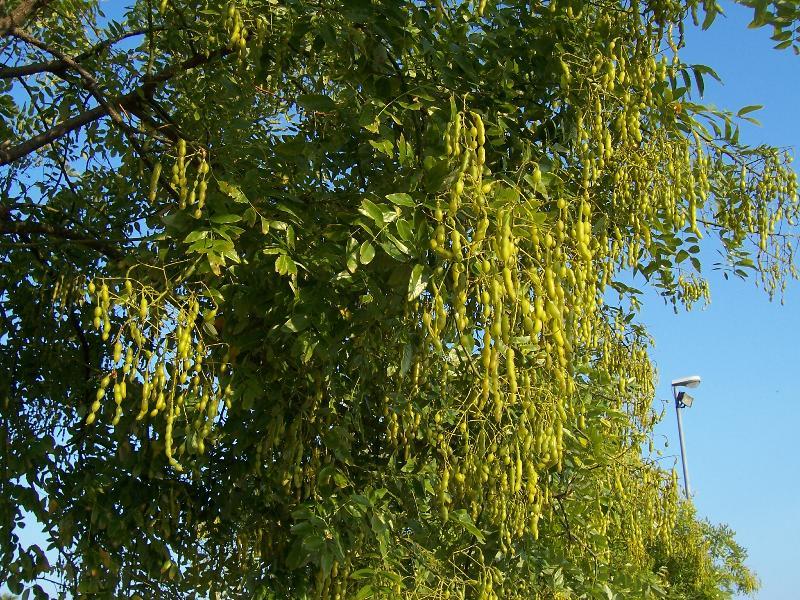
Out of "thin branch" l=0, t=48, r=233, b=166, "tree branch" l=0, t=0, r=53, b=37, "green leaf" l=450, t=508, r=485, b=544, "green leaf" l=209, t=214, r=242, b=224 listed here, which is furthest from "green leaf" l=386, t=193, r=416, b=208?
"tree branch" l=0, t=0, r=53, b=37

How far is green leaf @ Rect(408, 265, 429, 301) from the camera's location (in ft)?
7.72

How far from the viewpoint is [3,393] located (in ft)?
12.0

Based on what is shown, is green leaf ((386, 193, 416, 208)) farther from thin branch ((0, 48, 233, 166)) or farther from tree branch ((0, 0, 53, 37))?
tree branch ((0, 0, 53, 37))

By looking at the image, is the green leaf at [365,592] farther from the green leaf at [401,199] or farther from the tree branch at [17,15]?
the tree branch at [17,15]

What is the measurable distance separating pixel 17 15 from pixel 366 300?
6.05 ft

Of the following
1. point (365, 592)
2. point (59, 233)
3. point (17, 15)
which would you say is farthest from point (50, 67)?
point (365, 592)

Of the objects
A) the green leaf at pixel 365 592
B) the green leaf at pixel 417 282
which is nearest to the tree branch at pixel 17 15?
the green leaf at pixel 417 282

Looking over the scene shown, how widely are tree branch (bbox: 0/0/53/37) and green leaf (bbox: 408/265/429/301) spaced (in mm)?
2056

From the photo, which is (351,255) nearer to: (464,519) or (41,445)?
(464,519)

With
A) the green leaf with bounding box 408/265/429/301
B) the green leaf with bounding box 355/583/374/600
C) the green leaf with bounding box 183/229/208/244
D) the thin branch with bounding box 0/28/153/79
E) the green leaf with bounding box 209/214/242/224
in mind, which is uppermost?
the thin branch with bounding box 0/28/153/79

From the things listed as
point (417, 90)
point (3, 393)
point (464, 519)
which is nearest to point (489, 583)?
point (464, 519)

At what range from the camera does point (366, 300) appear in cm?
280

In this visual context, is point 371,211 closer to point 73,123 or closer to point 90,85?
point 90,85

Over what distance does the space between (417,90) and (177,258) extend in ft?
2.98
